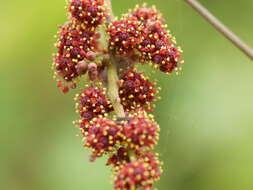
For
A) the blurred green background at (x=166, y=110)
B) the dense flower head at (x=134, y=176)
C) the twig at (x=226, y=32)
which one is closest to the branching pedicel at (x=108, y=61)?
the dense flower head at (x=134, y=176)

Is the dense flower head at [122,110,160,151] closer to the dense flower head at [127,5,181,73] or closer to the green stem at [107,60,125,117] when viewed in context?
the green stem at [107,60,125,117]

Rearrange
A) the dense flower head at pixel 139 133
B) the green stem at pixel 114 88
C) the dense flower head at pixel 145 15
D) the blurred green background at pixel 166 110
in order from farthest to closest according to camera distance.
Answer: the blurred green background at pixel 166 110 < the dense flower head at pixel 145 15 < the green stem at pixel 114 88 < the dense flower head at pixel 139 133

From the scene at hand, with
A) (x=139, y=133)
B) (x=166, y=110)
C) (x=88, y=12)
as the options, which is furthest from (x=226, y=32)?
(x=166, y=110)

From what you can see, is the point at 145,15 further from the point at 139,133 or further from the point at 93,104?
the point at 139,133

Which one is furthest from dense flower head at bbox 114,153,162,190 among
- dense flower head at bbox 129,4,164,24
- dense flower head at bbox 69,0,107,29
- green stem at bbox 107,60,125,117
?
dense flower head at bbox 129,4,164,24

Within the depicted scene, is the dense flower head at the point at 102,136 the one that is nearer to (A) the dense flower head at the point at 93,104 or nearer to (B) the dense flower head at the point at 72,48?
(A) the dense flower head at the point at 93,104
